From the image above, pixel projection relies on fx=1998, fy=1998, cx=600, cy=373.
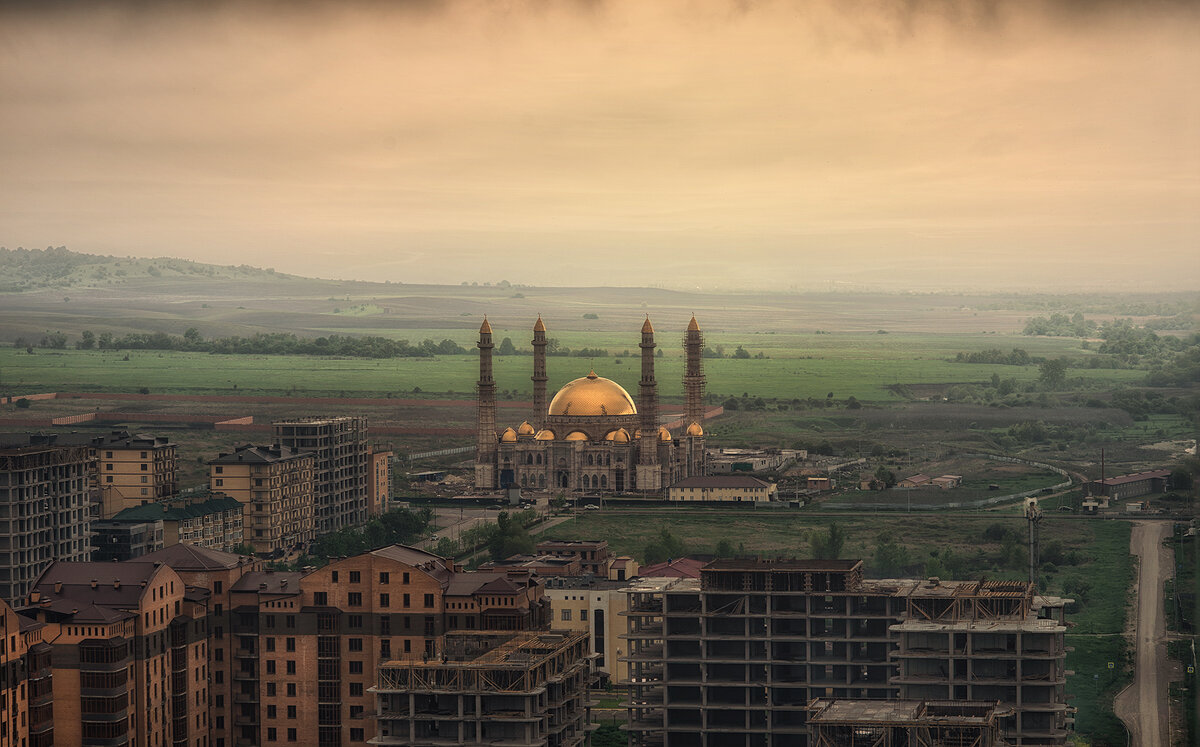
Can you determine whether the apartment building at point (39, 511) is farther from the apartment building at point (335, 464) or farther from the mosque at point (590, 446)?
the mosque at point (590, 446)

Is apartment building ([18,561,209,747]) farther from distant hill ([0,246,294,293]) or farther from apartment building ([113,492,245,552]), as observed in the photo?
distant hill ([0,246,294,293])

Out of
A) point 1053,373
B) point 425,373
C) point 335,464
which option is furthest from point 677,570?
point 425,373

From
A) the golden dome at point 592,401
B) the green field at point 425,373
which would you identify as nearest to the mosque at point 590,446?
the golden dome at point 592,401

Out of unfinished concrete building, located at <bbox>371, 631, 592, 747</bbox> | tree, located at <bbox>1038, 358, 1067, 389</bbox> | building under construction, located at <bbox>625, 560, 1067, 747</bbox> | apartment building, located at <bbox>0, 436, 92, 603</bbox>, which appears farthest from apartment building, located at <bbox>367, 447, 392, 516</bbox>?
tree, located at <bbox>1038, 358, 1067, 389</bbox>

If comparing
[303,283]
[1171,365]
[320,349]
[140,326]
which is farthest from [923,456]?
[303,283]

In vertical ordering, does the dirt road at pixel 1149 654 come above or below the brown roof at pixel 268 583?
below

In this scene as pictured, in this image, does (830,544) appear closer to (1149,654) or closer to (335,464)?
(1149,654)
